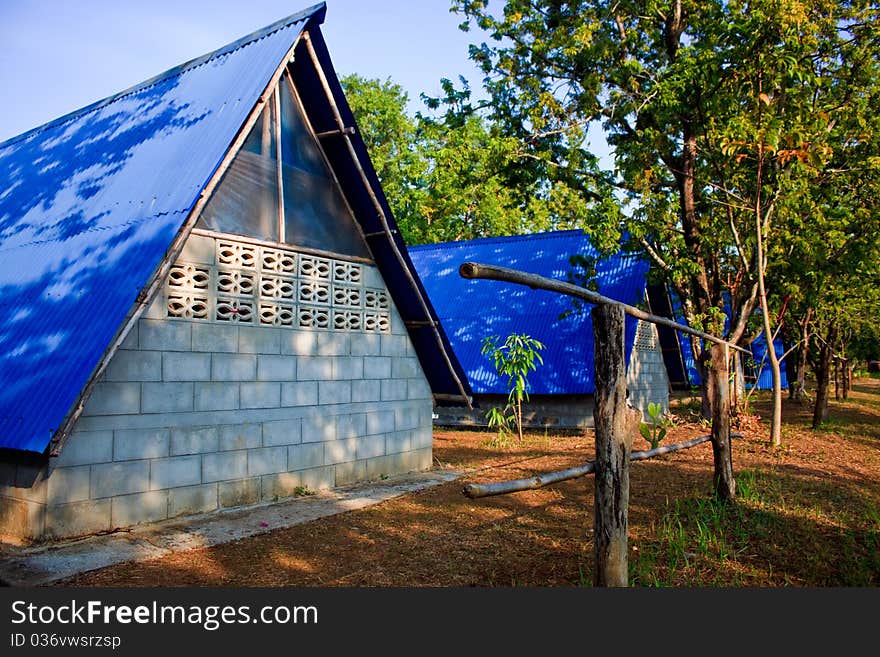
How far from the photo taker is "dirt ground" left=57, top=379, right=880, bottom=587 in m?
6.50

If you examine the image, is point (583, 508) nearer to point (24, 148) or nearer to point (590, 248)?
point (24, 148)

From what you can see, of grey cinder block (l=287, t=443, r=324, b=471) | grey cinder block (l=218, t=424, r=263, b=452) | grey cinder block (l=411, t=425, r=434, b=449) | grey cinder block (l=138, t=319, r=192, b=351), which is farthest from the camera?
grey cinder block (l=411, t=425, r=434, b=449)

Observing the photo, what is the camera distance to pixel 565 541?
782 cm

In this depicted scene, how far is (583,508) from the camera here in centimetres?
971

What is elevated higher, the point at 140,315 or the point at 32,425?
the point at 140,315

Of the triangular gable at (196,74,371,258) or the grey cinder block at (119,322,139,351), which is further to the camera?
the triangular gable at (196,74,371,258)

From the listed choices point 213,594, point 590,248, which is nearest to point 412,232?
point 590,248

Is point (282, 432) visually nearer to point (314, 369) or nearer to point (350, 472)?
point (314, 369)

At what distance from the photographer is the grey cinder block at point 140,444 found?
8031 mm

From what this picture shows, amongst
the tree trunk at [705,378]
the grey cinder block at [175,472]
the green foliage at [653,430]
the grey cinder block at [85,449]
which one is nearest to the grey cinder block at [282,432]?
the grey cinder block at [175,472]

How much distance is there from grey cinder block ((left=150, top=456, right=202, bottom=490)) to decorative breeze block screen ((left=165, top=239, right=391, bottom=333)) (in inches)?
71.7

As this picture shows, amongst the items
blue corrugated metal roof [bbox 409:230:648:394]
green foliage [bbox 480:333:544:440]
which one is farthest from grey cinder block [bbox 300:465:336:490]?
blue corrugated metal roof [bbox 409:230:648:394]

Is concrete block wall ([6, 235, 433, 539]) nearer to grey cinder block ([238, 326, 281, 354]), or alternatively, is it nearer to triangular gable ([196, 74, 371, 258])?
grey cinder block ([238, 326, 281, 354])

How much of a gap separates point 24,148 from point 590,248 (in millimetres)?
15681
